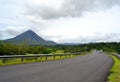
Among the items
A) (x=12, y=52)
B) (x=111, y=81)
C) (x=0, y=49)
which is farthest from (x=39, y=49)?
(x=111, y=81)

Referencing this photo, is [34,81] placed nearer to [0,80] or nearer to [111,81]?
[0,80]

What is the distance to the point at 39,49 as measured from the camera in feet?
236

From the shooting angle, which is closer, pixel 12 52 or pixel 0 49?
pixel 0 49

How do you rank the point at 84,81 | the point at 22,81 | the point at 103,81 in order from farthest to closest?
the point at 103,81
the point at 84,81
the point at 22,81

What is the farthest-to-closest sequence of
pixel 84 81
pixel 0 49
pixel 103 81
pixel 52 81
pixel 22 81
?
pixel 0 49, pixel 103 81, pixel 84 81, pixel 52 81, pixel 22 81

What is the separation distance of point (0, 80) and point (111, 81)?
21.6ft

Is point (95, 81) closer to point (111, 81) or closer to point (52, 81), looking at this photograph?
point (111, 81)

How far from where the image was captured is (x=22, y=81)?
11312 mm

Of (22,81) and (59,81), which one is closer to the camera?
(22,81)

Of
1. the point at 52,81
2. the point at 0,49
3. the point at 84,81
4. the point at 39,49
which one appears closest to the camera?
the point at 52,81

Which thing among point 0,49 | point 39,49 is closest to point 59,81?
point 0,49

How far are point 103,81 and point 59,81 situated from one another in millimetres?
3166

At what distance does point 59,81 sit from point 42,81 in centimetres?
97

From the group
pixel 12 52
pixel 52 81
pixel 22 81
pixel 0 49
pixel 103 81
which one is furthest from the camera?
pixel 12 52
